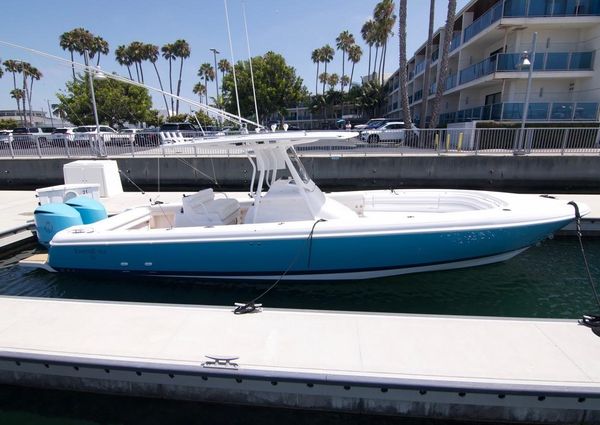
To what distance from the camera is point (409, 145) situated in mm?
14680

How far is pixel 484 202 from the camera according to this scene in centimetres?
590

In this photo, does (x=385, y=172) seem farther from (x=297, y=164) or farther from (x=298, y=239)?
(x=298, y=239)

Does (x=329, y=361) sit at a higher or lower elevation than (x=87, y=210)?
lower

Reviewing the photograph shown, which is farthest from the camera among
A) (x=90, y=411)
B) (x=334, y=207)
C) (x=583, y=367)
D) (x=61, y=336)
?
(x=334, y=207)

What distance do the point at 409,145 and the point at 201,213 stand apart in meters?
11.5

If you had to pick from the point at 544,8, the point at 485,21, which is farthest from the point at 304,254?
the point at 485,21

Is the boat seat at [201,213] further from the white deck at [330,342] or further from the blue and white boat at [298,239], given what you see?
the white deck at [330,342]

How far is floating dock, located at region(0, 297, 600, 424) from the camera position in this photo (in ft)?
9.14

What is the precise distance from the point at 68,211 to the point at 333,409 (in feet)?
18.0

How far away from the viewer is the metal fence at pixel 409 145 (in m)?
12.5

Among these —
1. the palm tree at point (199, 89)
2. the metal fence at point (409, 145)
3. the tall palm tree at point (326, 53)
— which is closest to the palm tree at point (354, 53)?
the tall palm tree at point (326, 53)

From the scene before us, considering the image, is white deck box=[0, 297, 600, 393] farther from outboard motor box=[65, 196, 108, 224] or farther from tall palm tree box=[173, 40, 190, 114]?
tall palm tree box=[173, 40, 190, 114]

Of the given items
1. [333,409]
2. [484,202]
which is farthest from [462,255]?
[333,409]

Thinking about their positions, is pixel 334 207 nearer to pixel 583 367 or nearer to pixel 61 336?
pixel 583 367
